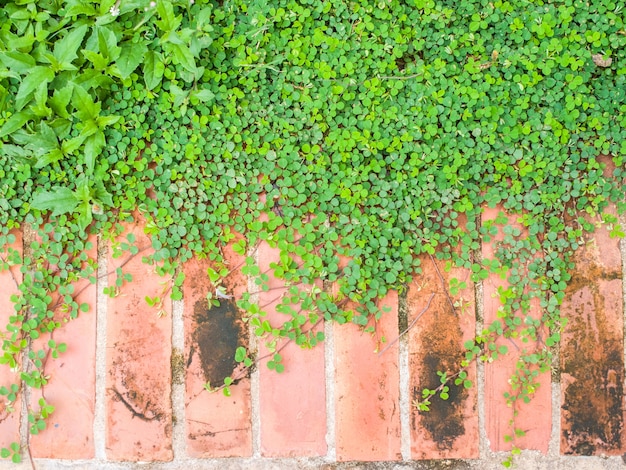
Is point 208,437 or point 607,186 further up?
point 607,186

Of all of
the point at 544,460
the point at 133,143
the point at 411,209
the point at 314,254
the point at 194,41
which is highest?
the point at 194,41

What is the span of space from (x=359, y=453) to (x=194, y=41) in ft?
4.78

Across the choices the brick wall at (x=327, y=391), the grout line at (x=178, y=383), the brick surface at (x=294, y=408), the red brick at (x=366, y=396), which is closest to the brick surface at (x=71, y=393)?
the brick wall at (x=327, y=391)

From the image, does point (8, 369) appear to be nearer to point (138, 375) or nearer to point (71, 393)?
point (71, 393)

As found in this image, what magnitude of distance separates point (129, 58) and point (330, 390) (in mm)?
1280

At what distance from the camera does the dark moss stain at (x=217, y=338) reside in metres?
1.81

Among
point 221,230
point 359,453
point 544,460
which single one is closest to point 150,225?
point 221,230

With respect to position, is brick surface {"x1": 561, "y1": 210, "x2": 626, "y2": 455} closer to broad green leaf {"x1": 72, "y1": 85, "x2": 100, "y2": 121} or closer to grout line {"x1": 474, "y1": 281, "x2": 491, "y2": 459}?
grout line {"x1": 474, "y1": 281, "x2": 491, "y2": 459}

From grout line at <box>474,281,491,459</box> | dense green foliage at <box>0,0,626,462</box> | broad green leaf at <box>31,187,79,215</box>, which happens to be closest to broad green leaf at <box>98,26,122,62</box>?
dense green foliage at <box>0,0,626,462</box>

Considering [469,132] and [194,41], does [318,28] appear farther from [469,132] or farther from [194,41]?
[469,132]

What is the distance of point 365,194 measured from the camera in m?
1.81

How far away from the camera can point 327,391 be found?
5.91ft

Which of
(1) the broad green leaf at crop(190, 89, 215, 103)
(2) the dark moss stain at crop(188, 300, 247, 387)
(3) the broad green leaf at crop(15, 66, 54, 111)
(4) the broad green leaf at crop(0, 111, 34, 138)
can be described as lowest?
(2) the dark moss stain at crop(188, 300, 247, 387)

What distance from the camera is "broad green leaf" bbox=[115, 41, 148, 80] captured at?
1790 millimetres
